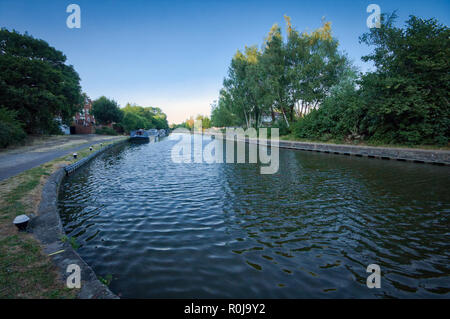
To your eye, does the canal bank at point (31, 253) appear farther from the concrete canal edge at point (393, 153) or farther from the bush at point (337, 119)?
the bush at point (337, 119)

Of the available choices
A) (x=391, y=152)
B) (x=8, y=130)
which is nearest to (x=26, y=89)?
(x=8, y=130)

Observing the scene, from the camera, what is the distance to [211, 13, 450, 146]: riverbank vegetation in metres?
16.0

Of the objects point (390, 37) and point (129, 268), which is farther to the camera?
point (390, 37)

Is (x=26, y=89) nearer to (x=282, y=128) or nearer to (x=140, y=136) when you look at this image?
(x=140, y=136)

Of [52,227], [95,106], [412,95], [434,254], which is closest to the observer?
[434,254]

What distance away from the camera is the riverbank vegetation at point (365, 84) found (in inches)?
632

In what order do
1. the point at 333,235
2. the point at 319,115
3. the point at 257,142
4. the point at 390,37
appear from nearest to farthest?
the point at 333,235
the point at 390,37
the point at 319,115
the point at 257,142

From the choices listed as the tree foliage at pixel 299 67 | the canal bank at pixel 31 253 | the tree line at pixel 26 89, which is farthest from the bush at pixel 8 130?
the tree foliage at pixel 299 67

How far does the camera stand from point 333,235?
16.5ft

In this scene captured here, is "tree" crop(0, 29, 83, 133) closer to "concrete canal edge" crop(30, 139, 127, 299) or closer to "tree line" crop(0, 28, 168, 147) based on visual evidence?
"tree line" crop(0, 28, 168, 147)

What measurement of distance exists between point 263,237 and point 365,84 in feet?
68.3
